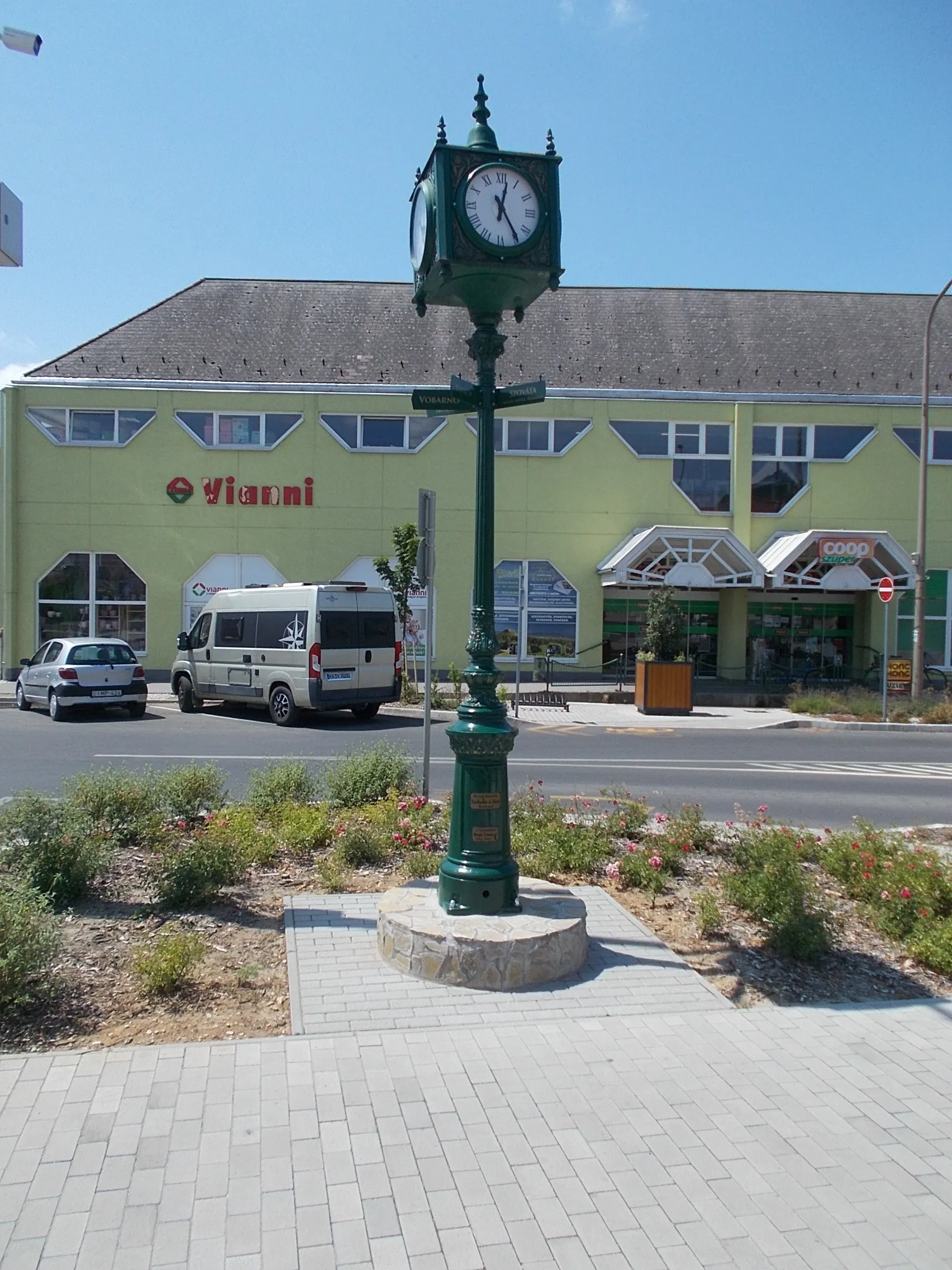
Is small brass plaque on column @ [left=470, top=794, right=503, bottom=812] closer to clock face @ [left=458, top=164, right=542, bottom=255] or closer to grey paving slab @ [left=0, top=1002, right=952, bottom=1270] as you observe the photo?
grey paving slab @ [left=0, top=1002, right=952, bottom=1270]

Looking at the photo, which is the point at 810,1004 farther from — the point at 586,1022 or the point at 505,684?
the point at 505,684

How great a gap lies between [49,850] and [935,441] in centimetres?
2666

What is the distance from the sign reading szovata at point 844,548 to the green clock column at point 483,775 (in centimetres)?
2157

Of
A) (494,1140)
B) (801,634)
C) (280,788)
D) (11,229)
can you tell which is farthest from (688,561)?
(494,1140)

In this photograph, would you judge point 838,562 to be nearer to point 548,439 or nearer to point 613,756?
point 548,439

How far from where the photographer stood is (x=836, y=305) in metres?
31.1

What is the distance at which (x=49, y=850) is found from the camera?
237 inches

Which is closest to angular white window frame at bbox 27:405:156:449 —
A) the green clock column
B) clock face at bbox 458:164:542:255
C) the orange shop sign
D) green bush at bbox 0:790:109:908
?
the orange shop sign

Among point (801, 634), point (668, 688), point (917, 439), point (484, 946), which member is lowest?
point (484, 946)

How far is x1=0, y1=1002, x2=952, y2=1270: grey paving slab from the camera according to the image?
2.99 metres

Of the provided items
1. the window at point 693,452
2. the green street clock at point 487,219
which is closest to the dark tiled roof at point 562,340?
the window at point 693,452

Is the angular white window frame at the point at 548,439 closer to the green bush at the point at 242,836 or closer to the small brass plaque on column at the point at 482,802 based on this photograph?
the green bush at the point at 242,836

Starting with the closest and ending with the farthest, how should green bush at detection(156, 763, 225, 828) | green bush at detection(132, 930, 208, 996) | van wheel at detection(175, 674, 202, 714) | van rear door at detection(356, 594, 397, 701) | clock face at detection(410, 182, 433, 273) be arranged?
green bush at detection(132, 930, 208, 996)
clock face at detection(410, 182, 433, 273)
green bush at detection(156, 763, 225, 828)
van rear door at detection(356, 594, 397, 701)
van wheel at detection(175, 674, 202, 714)

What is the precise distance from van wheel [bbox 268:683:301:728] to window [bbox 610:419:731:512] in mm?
13265
